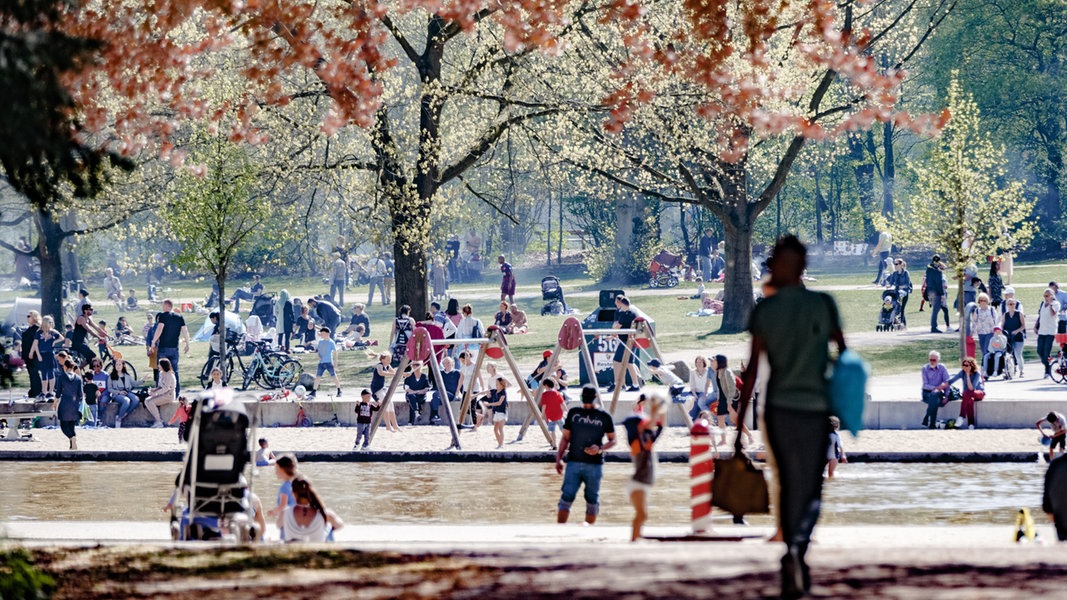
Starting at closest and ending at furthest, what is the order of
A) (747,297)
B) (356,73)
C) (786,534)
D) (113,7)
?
(786,534)
(113,7)
(356,73)
(747,297)

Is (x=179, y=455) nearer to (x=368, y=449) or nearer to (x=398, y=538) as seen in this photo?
(x=368, y=449)

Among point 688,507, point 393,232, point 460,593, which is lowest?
point 688,507

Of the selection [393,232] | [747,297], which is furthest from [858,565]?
[747,297]

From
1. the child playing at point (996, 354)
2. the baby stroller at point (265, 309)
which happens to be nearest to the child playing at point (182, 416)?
the child playing at point (996, 354)

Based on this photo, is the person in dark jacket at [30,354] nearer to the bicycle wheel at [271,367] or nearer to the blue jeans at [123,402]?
the blue jeans at [123,402]

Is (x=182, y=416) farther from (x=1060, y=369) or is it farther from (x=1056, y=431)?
(x=1060, y=369)

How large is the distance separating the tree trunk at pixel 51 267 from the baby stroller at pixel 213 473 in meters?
30.8

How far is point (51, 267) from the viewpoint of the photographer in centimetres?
4288

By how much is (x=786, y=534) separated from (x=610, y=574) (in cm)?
109

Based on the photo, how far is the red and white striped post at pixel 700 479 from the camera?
13435 mm

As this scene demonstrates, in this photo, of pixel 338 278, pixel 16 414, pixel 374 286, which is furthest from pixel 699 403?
pixel 374 286

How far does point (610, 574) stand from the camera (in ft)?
26.7

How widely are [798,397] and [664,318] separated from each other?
36483mm

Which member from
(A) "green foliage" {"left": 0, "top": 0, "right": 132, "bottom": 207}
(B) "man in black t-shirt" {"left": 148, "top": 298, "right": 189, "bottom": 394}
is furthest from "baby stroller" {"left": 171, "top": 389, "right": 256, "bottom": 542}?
(B) "man in black t-shirt" {"left": 148, "top": 298, "right": 189, "bottom": 394}
